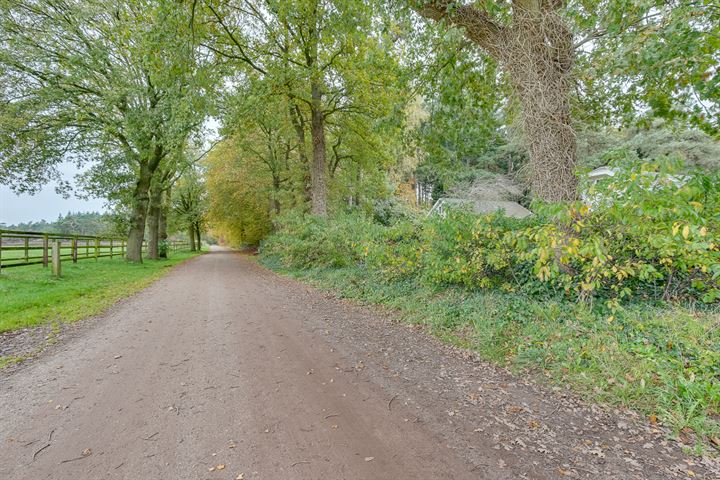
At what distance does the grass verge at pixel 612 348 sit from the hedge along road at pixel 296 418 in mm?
297

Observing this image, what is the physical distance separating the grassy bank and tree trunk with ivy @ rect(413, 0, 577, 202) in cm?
794

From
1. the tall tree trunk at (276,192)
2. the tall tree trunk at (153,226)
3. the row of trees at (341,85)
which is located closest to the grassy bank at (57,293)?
the row of trees at (341,85)

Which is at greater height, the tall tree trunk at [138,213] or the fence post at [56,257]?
the tall tree trunk at [138,213]

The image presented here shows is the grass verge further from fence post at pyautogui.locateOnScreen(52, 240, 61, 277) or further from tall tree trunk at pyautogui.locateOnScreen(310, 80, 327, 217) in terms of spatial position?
fence post at pyautogui.locateOnScreen(52, 240, 61, 277)

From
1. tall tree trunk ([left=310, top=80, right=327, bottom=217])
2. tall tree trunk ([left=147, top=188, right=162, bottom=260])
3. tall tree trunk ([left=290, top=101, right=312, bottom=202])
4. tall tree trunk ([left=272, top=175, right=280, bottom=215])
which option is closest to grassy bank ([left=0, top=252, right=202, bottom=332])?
tall tree trunk ([left=310, top=80, right=327, bottom=217])

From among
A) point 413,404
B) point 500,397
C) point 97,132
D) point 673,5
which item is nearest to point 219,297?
point 413,404

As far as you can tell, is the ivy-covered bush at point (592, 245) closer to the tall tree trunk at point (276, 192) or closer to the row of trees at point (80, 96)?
the row of trees at point (80, 96)

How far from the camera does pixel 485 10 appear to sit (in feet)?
17.1

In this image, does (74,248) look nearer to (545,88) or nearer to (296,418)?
(296,418)

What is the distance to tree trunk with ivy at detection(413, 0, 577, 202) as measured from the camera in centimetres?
464

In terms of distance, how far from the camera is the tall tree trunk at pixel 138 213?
14966 mm

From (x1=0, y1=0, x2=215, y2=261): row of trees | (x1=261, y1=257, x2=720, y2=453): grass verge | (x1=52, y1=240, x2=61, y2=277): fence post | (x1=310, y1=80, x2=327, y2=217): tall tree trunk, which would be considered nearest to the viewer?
(x1=261, y1=257, x2=720, y2=453): grass verge

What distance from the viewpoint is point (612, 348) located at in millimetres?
3449

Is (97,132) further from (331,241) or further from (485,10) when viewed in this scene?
(485,10)
